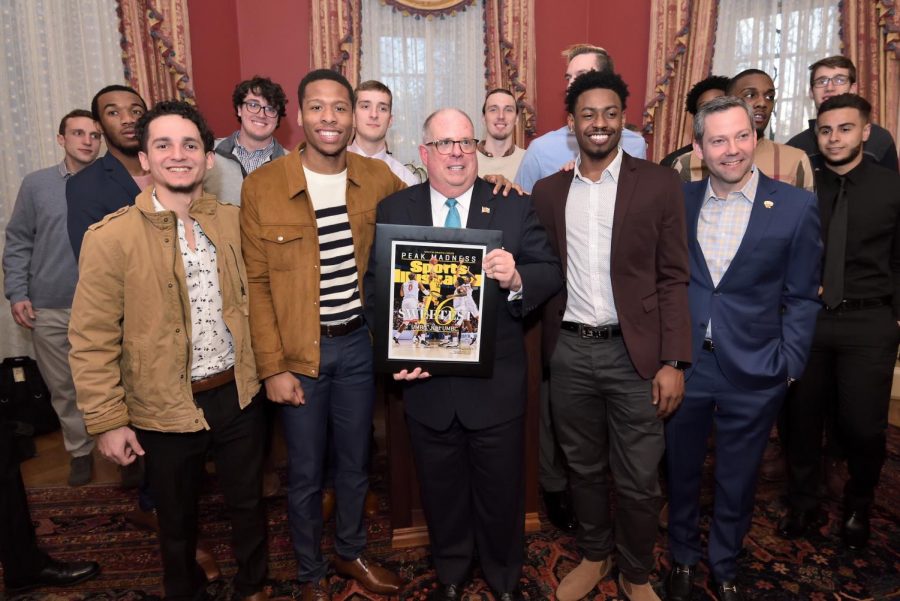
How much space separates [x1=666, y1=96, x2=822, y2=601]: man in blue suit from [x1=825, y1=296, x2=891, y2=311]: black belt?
586 millimetres

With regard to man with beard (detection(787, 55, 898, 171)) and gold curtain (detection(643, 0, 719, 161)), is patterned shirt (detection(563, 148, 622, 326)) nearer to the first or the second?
man with beard (detection(787, 55, 898, 171))

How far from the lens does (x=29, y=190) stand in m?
3.70

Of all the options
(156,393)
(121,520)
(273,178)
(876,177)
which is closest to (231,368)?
→ (156,393)

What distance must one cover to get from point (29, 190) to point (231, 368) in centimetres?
258

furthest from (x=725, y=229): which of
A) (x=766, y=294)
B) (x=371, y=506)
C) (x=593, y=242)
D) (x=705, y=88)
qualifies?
(x=371, y=506)

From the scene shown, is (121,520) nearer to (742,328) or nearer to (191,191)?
(191,191)

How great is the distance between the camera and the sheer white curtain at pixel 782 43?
5629 millimetres

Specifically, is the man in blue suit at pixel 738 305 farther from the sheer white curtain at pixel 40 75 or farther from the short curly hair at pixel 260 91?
the sheer white curtain at pixel 40 75

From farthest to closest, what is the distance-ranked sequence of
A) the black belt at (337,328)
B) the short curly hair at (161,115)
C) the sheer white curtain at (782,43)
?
the sheer white curtain at (782,43) → the black belt at (337,328) → the short curly hair at (161,115)

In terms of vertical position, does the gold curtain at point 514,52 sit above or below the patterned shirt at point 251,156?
above

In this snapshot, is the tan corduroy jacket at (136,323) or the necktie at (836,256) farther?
the necktie at (836,256)

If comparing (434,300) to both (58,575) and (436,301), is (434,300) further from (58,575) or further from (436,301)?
(58,575)

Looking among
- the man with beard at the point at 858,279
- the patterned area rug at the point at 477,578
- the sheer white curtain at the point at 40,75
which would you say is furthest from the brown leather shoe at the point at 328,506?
the sheer white curtain at the point at 40,75

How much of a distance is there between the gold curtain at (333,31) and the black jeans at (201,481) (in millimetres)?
4772
